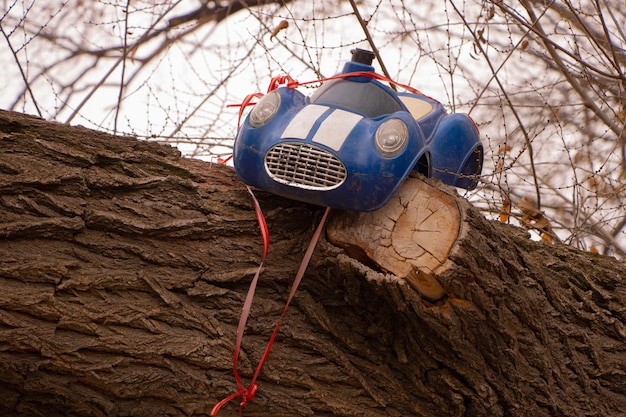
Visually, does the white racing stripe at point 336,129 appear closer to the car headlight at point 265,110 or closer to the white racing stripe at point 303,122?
the white racing stripe at point 303,122

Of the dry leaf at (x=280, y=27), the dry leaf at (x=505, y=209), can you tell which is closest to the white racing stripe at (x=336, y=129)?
the dry leaf at (x=505, y=209)

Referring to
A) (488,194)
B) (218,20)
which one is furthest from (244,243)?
(218,20)

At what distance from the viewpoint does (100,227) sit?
1971 mm

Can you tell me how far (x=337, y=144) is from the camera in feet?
6.14

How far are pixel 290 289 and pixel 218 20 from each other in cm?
298

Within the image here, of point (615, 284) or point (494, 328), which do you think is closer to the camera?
point (494, 328)

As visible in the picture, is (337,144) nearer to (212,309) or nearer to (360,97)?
(360,97)

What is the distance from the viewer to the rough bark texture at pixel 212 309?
1.85 m

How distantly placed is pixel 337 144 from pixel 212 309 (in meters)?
0.56

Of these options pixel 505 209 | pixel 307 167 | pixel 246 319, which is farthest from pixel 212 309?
pixel 505 209

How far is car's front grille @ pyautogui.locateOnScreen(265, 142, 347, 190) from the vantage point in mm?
1873

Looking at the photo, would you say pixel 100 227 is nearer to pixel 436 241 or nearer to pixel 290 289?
pixel 290 289

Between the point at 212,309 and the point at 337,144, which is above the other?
the point at 337,144

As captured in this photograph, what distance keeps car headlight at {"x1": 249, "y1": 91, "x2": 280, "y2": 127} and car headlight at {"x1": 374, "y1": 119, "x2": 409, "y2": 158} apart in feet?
1.01
